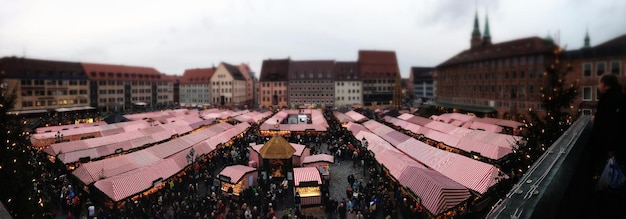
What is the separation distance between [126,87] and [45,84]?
17634 mm

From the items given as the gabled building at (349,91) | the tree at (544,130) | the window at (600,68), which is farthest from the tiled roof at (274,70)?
the tree at (544,130)

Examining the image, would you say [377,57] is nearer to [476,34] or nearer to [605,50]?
[476,34]

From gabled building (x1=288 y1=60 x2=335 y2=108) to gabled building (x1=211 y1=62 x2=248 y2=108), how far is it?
13644mm

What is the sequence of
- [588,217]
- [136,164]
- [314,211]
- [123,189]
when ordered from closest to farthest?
1. [588,217]
2. [123,189]
3. [314,211]
4. [136,164]

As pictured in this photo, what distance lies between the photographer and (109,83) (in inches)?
2808

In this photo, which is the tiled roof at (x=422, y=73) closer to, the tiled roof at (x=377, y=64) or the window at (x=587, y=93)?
the tiled roof at (x=377, y=64)

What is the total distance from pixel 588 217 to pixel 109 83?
81.8m

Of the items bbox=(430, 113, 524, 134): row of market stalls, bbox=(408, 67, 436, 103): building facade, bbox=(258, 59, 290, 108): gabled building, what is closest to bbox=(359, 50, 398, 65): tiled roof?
bbox=(258, 59, 290, 108): gabled building

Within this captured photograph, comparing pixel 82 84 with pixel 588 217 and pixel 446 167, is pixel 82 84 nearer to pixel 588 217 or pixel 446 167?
pixel 446 167

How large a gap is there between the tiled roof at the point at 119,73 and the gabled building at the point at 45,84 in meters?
2.74

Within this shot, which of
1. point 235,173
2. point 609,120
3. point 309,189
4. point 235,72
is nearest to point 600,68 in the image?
point 309,189

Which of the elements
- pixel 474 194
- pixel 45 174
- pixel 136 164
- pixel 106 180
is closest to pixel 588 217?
pixel 474 194

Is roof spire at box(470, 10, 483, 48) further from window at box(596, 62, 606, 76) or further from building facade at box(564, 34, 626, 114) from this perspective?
window at box(596, 62, 606, 76)

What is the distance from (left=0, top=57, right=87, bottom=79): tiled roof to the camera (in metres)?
54.2
